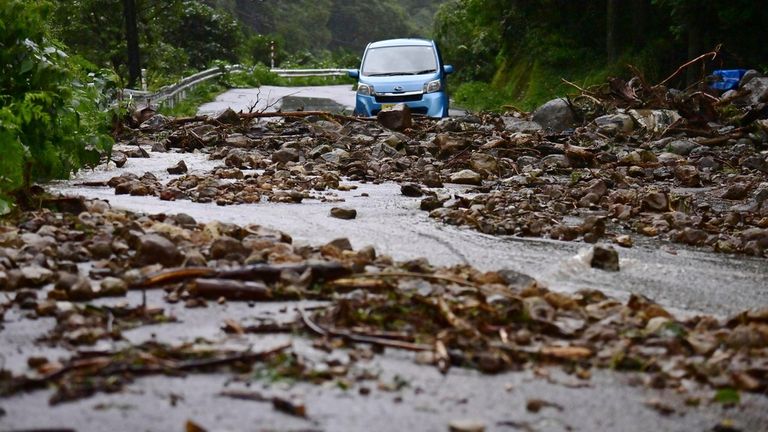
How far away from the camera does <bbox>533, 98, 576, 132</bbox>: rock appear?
1623cm

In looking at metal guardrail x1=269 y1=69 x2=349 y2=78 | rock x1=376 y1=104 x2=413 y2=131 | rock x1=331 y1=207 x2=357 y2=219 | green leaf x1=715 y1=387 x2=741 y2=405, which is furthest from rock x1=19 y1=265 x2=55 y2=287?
metal guardrail x1=269 y1=69 x2=349 y2=78

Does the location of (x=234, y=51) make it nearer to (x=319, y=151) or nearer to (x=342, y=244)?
(x=319, y=151)

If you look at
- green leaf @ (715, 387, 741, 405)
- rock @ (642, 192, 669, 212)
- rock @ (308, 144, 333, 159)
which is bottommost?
rock @ (308, 144, 333, 159)

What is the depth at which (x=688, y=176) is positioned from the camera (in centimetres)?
1115

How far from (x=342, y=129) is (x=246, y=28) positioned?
5375 centimetres

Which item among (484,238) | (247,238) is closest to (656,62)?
(484,238)

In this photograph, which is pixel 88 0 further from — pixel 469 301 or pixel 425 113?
pixel 469 301

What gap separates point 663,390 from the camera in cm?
370

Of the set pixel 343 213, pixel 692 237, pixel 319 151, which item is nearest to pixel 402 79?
pixel 319 151

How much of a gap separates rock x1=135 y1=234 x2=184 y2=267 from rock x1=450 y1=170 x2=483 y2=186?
19.5 ft

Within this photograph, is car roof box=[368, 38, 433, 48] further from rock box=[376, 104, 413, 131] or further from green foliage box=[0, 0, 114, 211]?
green foliage box=[0, 0, 114, 211]

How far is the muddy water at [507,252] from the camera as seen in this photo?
18.8ft

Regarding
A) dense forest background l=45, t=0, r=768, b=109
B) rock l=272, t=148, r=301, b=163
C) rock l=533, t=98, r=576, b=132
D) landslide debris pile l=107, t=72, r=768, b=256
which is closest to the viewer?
landslide debris pile l=107, t=72, r=768, b=256

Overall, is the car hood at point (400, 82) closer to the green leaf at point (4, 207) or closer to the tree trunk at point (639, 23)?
the tree trunk at point (639, 23)
